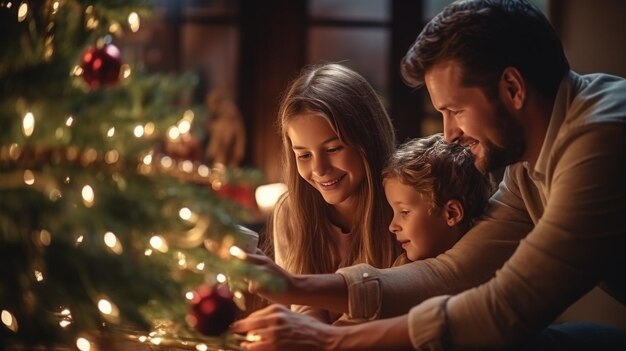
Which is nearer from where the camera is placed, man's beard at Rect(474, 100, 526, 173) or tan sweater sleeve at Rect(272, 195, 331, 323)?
man's beard at Rect(474, 100, 526, 173)

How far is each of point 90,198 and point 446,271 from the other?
816mm

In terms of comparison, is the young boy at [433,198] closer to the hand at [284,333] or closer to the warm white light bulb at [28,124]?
the hand at [284,333]

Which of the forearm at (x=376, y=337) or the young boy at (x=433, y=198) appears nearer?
the forearm at (x=376, y=337)

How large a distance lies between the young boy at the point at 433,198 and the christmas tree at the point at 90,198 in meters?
0.68

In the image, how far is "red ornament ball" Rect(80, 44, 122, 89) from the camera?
1.19 m

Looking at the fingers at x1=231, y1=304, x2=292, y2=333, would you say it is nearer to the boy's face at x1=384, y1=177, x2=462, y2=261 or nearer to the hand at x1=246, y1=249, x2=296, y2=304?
the hand at x1=246, y1=249, x2=296, y2=304

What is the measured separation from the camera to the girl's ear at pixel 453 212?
1.88 metres

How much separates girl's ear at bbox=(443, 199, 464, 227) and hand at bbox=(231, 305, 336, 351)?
1.61ft

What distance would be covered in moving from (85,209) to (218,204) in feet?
0.54

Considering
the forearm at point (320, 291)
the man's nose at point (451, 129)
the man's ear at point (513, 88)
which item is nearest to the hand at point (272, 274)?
the forearm at point (320, 291)

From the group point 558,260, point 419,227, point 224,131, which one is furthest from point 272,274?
point 224,131

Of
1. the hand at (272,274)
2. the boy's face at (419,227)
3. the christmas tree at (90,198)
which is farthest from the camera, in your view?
the boy's face at (419,227)

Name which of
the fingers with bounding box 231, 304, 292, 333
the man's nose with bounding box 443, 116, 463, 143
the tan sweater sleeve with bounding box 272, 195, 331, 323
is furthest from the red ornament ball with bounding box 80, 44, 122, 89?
the tan sweater sleeve with bounding box 272, 195, 331, 323

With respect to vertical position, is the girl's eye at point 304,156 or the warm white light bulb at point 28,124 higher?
the warm white light bulb at point 28,124
